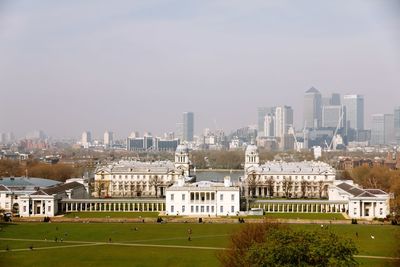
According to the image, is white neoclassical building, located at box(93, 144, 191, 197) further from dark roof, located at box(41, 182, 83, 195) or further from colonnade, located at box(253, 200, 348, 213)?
colonnade, located at box(253, 200, 348, 213)

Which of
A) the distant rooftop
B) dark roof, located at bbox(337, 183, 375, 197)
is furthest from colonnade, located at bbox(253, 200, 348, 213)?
the distant rooftop

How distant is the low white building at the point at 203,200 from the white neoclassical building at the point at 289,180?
46.9 feet

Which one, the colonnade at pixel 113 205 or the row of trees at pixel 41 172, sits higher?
the row of trees at pixel 41 172

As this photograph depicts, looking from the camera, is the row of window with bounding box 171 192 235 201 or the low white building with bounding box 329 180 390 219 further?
the row of window with bounding box 171 192 235 201

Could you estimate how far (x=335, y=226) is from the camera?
134ft

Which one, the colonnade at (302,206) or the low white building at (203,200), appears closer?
the low white building at (203,200)

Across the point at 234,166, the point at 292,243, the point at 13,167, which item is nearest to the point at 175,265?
the point at 292,243

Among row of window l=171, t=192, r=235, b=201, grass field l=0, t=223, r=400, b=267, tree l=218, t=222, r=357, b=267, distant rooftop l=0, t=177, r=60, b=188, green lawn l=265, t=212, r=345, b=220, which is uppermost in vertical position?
tree l=218, t=222, r=357, b=267

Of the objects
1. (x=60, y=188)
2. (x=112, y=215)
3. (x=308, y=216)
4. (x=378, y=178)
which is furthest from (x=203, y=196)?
(x=378, y=178)

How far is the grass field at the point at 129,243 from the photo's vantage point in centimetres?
2881

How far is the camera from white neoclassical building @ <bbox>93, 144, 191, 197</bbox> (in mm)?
67125

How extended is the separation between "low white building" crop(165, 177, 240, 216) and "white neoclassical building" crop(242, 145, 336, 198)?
14287 millimetres

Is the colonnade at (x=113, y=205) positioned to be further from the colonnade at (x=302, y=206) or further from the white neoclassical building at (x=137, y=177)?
the white neoclassical building at (x=137, y=177)

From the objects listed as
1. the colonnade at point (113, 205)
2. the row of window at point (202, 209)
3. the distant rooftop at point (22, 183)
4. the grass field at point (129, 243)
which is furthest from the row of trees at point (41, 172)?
the grass field at point (129, 243)
